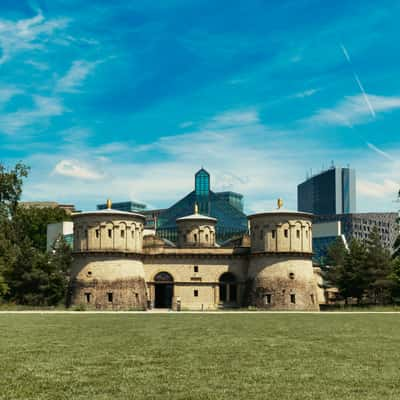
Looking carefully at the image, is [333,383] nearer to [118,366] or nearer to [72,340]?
[118,366]

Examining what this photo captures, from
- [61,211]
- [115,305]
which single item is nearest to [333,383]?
[115,305]

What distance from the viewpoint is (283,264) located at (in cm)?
6394

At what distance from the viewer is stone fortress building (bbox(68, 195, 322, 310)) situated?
6319 cm

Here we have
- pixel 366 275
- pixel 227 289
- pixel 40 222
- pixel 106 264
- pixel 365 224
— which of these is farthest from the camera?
pixel 365 224

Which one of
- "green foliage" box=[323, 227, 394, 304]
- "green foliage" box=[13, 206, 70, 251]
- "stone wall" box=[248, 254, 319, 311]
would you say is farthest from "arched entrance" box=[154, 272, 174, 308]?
"green foliage" box=[13, 206, 70, 251]

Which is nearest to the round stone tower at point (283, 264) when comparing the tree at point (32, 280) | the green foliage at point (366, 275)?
the green foliage at point (366, 275)

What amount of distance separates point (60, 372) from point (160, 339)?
850 cm

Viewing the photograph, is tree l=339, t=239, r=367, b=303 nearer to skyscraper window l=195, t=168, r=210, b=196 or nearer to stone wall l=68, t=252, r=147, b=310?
stone wall l=68, t=252, r=147, b=310

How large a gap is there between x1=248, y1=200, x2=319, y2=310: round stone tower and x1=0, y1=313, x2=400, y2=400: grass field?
127ft

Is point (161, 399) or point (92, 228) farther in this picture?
point (92, 228)

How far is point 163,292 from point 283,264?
12.9m

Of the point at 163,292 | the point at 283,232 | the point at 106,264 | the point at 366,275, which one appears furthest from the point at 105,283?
the point at 366,275

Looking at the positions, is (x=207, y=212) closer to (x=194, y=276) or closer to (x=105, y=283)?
(x=194, y=276)

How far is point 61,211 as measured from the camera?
122m
